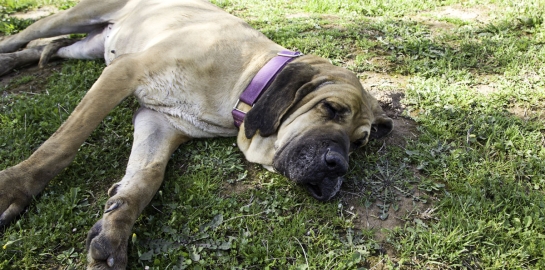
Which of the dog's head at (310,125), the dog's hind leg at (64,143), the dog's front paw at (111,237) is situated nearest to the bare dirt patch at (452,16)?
the dog's head at (310,125)

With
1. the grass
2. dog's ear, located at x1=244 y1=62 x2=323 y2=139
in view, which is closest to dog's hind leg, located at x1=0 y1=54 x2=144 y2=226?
the grass

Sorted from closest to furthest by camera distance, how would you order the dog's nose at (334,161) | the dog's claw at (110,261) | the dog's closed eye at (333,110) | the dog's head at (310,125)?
the dog's claw at (110,261) < the dog's nose at (334,161) < the dog's head at (310,125) < the dog's closed eye at (333,110)

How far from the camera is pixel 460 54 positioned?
4852mm

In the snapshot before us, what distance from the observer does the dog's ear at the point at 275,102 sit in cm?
310

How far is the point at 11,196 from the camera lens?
269 cm

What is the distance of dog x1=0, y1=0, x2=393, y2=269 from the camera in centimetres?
280

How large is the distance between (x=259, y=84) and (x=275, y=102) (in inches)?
11.9

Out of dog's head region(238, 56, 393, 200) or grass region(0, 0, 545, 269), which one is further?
dog's head region(238, 56, 393, 200)

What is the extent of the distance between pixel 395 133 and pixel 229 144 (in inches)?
58.9

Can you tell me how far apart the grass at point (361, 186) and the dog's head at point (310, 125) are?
0.21 m

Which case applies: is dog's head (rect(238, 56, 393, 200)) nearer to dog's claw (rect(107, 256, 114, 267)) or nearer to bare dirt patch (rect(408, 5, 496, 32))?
dog's claw (rect(107, 256, 114, 267))

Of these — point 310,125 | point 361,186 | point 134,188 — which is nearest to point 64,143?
point 134,188

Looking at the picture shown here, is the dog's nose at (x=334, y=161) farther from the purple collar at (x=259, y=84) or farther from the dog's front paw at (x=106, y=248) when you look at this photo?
the dog's front paw at (x=106, y=248)

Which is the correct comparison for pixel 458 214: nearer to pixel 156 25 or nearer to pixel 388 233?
pixel 388 233
